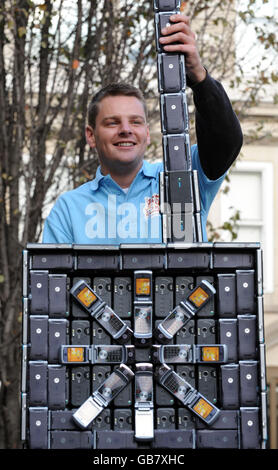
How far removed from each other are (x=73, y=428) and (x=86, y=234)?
88 cm

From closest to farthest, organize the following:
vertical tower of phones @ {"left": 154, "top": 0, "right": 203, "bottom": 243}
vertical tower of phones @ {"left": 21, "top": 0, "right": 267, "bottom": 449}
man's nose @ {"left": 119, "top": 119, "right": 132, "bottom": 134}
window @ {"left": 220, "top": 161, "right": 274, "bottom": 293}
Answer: vertical tower of phones @ {"left": 21, "top": 0, "right": 267, "bottom": 449} → vertical tower of phones @ {"left": 154, "top": 0, "right": 203, "bottom": 243} → man's nose @ {"left": 119, "top": 119, "right": 132, "bottom": 134} → window @ {"left": 220, "top": 161, "right": 274, "bottom": 293}

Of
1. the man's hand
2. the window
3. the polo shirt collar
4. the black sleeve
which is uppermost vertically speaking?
the window

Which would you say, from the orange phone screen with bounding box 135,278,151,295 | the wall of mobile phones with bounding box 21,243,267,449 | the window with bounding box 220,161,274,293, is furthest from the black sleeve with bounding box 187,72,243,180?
the window with bounding box 220,161,274,293

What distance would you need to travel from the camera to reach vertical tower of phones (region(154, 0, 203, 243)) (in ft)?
11.1

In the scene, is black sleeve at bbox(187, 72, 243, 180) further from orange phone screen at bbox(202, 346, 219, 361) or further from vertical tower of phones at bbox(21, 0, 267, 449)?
orange phone screen at bbox(202, 346, 219, 361)

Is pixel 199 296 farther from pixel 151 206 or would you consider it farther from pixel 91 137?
pixel 91 137

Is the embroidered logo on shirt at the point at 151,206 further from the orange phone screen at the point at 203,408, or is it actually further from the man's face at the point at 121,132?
the orange phone screen at the point at 203,408

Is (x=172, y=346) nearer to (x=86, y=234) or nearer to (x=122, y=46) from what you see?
(x=86, y=234)

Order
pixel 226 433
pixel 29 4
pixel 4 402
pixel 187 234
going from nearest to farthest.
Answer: pixel 226 433 < pixel 187 234 < pixel 29 4 < pixel 4 402

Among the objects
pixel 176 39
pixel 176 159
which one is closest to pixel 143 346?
pixel 176 159

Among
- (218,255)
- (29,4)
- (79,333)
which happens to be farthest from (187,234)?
(29,4)

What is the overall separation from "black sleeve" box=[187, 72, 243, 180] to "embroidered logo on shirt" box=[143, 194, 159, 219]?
225 millimetres

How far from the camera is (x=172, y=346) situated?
3.08 meters

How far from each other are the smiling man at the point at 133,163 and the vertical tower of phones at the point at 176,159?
0.08 meters
